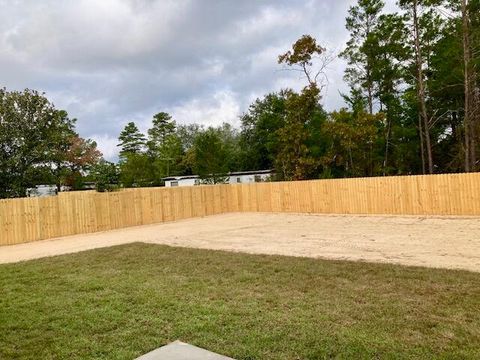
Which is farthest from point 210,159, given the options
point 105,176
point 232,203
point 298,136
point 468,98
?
point 468,98

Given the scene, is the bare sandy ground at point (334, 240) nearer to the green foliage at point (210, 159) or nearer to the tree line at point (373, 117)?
the tree line at point (373, 117)

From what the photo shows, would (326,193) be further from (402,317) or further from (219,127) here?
(219,127)

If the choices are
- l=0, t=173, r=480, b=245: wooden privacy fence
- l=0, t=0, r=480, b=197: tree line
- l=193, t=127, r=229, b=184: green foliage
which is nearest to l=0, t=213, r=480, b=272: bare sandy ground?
l=0, t=173, r=480, b=245: wooden privacy fence

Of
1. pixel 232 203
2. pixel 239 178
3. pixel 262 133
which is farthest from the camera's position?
pixel 262 133

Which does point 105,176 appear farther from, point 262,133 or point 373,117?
point 262,133

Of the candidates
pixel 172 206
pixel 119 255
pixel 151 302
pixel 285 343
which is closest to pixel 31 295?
pixel 151 302

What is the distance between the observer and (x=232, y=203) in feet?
67.7

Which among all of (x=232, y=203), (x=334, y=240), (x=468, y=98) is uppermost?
(x=468, y=98)

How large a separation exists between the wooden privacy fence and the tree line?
8.46 ft

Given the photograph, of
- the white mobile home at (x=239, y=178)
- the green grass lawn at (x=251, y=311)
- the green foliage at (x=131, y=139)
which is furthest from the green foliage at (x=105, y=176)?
the green foliage at (x=131, y=139)

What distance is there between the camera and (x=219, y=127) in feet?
189

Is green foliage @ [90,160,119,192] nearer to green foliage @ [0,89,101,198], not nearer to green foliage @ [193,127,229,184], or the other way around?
green foliage @ [0,89,101,198]

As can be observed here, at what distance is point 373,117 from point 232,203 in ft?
28.9

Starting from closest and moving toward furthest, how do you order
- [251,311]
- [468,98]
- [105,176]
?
[251,311] < [105,176] < [468,98]
